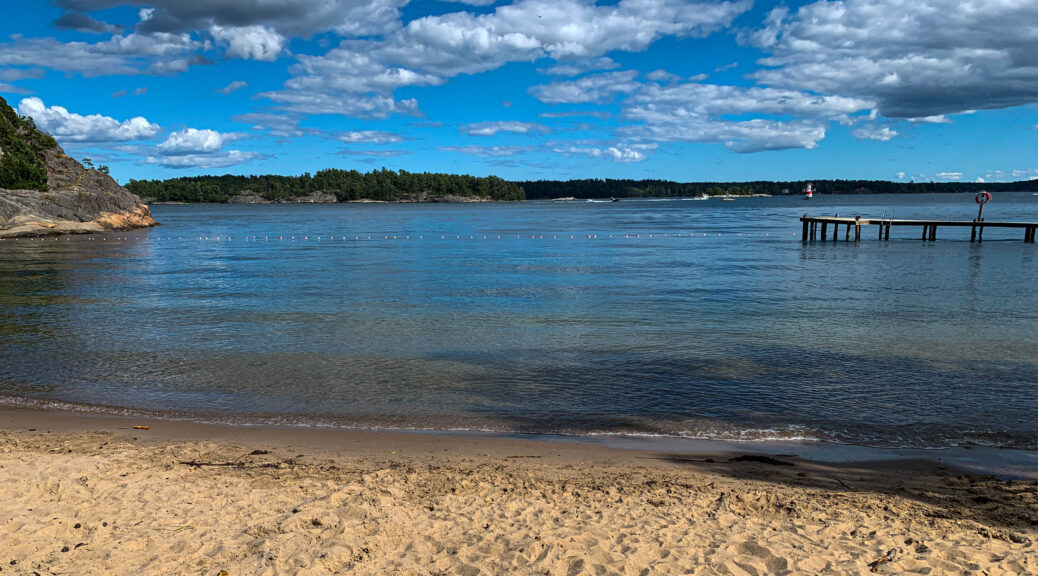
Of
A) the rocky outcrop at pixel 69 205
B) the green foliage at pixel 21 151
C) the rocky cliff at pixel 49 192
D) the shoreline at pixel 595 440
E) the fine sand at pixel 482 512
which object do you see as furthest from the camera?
the green foliage at pixel 21 151

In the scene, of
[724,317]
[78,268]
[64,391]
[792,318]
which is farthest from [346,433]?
[78,268]

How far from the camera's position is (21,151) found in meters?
67.9

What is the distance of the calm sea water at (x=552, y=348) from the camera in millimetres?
10609

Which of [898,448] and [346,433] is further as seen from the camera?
[346,433]

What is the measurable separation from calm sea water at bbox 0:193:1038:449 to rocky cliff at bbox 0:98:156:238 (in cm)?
3142

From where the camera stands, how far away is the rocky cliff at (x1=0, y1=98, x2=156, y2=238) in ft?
193

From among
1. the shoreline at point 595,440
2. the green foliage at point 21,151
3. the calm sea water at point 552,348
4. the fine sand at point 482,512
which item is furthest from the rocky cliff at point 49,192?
the fine sand at point 482,512

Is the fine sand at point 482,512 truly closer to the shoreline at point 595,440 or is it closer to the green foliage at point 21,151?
the shoreline at point 595,440

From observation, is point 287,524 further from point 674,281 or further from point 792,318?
point 674,281

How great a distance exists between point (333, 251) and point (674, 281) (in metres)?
26.3

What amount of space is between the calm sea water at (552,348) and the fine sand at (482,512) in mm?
1690

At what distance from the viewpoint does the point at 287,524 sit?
620 cm

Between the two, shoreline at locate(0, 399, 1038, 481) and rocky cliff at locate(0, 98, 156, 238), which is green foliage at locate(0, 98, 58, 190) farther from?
shoreline at locate(0, 399, 1038, 481)

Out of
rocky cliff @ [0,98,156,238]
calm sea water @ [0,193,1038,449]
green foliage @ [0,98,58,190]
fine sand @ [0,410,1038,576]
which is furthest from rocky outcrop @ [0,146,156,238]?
fine sand @ [0,410,1038,576]
